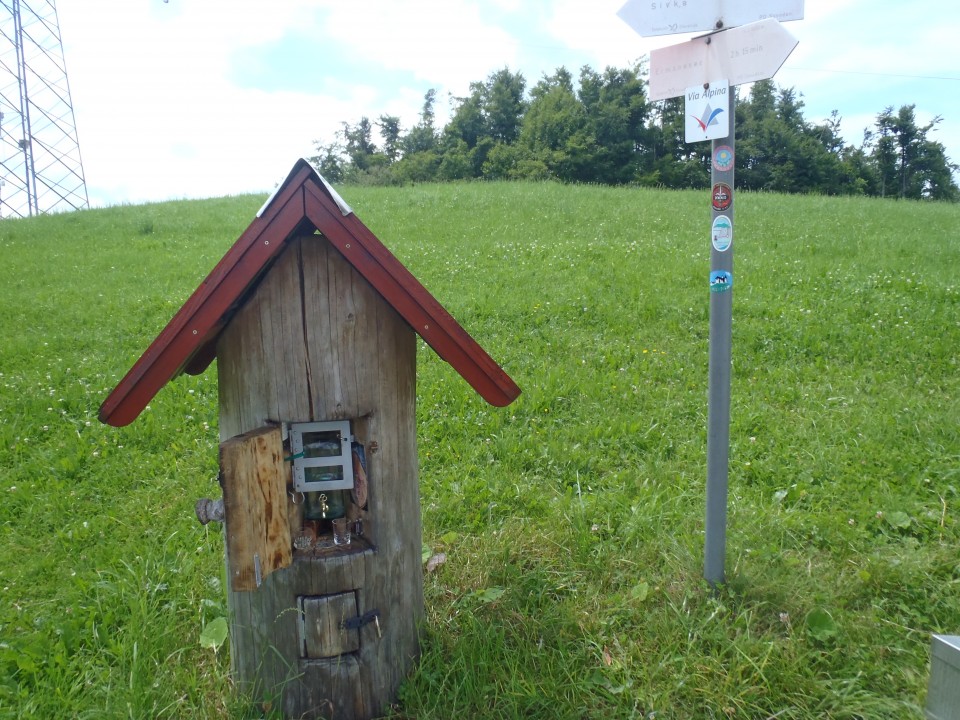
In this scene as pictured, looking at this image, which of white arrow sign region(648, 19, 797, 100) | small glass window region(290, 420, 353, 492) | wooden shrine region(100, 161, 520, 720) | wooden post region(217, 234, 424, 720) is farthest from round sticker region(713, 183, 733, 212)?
small glass window region(290, 420, 353, 492)

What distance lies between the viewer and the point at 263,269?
227 centimetres

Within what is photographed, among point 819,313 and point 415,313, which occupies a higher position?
point 415,313

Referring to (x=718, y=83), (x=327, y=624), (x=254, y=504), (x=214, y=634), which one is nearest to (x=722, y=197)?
(x=718, y=83)

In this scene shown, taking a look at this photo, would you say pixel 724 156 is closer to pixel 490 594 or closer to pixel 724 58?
pixel 724 58

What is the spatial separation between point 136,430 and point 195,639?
250 cm

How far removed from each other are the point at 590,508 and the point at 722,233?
1719 mm

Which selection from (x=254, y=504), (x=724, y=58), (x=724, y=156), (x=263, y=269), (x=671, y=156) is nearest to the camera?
(x=254, y=504)

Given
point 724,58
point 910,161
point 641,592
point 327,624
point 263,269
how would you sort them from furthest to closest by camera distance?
point 910,161 → point 641,592 → point 724,58 → point 327,624 → point 263,269

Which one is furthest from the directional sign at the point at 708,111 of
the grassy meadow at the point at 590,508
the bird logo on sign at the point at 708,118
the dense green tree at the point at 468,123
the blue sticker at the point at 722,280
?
the dense green tree at the point at 468,123

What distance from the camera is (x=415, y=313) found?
2252mm

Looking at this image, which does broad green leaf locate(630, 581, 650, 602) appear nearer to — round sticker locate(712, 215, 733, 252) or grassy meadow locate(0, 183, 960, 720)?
grassy meadow locate(0, 183, 960, 720)

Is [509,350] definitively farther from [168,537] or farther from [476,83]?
[476,83]

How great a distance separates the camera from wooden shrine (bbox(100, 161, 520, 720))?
2.14m

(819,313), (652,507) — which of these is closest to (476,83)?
(819,313)
